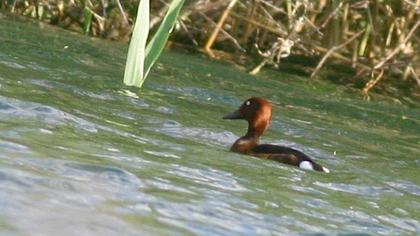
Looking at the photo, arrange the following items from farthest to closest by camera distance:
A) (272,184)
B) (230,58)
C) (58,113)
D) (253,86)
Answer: (230,58), (253,86), (58,113), (272,184)

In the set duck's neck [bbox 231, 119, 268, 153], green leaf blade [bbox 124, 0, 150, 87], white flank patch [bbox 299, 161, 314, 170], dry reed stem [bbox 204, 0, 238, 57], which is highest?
green leaf blade [bbox 124, 0, 150, 87]

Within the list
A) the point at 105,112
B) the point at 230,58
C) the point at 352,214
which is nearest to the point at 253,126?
the point at 105,112

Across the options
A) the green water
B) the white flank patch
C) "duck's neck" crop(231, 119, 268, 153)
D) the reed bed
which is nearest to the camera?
the green water

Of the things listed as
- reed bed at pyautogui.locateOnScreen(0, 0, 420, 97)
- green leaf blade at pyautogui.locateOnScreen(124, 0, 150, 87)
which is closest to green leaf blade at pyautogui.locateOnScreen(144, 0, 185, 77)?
green leaf blade at pyautogui.locateOnScreen(124, 0, 150, 87)

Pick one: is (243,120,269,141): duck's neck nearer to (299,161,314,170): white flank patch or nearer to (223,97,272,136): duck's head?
(223,97,272,136): duck's head

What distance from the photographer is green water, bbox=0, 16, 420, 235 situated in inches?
225

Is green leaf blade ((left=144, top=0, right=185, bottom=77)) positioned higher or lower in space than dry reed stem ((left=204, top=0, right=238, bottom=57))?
higher

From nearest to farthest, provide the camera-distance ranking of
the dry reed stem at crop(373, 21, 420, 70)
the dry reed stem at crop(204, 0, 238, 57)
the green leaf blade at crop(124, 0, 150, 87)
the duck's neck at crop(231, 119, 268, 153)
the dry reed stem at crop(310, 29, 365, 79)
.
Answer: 1. the duck's neck at crop(231, 119, 268, 153)
2. the green leaf blade at crop(124, 0, 150, 87)
3. the dry reed stem at crop(373, 21, 420, 70)
4. the dry reed stem at crop(310, 29, 365, 79)
5. the dry reed stem at crop(204, 0, 238, 57)

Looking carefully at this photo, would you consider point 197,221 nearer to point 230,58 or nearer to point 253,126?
point 253,126

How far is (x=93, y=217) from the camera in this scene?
215 inches

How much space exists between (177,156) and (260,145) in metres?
1.02

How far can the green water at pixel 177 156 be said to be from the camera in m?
5.71

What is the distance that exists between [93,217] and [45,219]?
26cm

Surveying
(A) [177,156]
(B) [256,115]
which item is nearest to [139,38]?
(B) [256,115]
